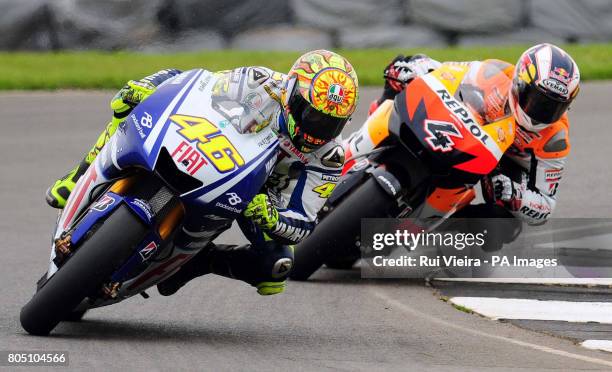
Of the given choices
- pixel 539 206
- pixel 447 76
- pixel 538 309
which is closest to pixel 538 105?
pixel 447 76

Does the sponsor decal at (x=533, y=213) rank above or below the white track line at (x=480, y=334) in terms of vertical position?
below

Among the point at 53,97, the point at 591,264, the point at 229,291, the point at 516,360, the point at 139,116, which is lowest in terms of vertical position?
the point at 53,97

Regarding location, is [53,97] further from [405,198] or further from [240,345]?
[240,345]

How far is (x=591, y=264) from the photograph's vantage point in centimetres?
937

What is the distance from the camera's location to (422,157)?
827 cm

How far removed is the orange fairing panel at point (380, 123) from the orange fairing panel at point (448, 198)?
1.66 feet

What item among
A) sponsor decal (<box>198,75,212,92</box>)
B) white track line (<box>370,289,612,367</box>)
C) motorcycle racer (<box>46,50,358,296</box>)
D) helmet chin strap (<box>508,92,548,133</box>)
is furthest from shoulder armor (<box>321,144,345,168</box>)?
helmet chin strap (<box>508,92,548,133</box>)

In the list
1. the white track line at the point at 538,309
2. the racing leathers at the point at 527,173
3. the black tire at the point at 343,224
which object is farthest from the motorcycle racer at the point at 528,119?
the white track line at the point at 538,309

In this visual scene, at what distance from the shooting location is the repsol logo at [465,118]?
26.7 feet

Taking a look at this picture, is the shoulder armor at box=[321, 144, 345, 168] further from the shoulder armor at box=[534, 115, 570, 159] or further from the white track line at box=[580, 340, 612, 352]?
the shoulder armor at box=[534, 115, 570, 159]

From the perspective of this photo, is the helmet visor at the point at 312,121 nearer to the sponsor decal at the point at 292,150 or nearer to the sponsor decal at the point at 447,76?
the sponsor decal at the point at 292,150

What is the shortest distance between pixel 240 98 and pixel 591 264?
4.06 m

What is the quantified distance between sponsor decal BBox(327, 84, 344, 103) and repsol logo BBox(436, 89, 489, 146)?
2163 mm

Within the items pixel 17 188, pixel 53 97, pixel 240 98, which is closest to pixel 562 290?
pixel 240 98
